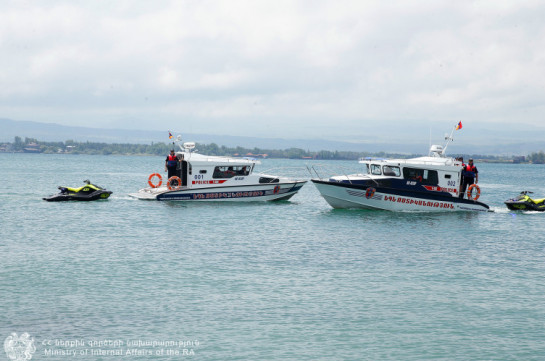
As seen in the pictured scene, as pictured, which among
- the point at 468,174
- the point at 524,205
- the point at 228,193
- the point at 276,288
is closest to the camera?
the point at 276,288

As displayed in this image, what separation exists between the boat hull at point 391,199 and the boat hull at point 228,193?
537cm

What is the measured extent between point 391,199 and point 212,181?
11154 millimetres

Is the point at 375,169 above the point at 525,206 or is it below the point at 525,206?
above

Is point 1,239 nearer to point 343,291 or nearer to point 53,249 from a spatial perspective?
point 53,249

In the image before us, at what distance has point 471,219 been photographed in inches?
1356

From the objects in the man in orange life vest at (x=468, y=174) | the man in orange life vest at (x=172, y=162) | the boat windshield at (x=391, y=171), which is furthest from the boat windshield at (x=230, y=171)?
the man in orange life vest at (x=468, y=174)

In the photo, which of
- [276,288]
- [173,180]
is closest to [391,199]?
[173,180]

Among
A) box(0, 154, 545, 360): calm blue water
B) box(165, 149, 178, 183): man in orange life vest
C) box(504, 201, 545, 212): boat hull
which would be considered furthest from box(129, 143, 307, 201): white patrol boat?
box(504, 201, 545, 212): boat hull

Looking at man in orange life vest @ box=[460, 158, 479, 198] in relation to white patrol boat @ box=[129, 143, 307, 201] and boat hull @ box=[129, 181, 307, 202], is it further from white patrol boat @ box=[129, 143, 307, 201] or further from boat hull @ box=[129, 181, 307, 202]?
white patrol boat @ box=[129, 143, 307, 201]

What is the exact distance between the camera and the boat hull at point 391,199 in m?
33.9

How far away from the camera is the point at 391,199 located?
3403 cm

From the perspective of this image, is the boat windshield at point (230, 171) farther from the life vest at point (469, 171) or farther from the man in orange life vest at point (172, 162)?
the life vest at point (469, 171)

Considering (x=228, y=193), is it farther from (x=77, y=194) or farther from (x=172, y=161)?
(x=77, y=194)

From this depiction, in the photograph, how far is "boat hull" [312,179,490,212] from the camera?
111ft
